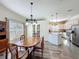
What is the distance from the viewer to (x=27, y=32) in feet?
39.4

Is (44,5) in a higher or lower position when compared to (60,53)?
higher

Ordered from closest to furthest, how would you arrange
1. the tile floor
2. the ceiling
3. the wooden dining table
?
1. the wooden dining table
2. the ceiling
3. the tile floor

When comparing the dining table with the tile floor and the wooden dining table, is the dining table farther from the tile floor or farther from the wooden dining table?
the tile floor

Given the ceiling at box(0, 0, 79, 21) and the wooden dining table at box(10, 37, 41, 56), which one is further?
the ceiling at box(0, 0, 79, 21)

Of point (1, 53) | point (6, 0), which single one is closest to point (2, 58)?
point (1, 53)

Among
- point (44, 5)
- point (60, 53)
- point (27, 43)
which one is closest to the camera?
point (27, 43)

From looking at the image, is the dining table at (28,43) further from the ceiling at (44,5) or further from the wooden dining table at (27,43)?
the ceiling at (44,5)

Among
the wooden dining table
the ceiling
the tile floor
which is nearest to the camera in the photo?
the wooden dining table

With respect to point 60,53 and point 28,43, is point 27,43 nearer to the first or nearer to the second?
point 28,43

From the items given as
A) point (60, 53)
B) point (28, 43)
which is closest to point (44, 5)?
point (28, 43)

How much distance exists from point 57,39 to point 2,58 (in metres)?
5.43

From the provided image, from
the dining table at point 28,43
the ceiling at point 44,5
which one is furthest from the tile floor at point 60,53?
the ceiling at point 44,5

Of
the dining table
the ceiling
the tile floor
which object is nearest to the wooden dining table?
the dining table

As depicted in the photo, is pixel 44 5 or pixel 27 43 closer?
pixel 27 43
